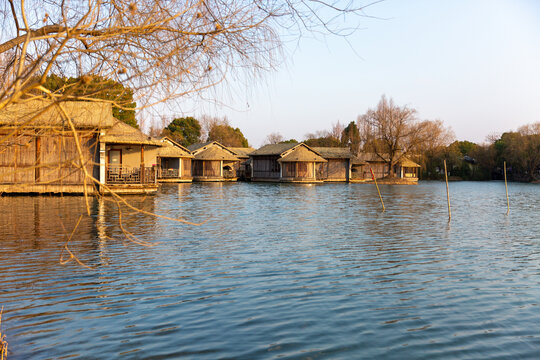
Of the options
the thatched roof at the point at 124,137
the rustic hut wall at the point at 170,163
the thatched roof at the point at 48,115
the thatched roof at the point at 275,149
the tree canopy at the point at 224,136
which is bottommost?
the thatched roof at the point at 48,115

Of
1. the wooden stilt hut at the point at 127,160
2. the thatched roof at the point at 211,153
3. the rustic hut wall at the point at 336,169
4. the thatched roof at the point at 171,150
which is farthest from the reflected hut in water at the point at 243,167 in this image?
the wooden stilt hut at the point at 127,160

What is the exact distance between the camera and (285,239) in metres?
14.4

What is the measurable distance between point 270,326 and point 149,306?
2.15 metres

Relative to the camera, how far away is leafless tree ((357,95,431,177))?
62.9m

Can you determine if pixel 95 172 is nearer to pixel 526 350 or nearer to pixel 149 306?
pixel 149 306

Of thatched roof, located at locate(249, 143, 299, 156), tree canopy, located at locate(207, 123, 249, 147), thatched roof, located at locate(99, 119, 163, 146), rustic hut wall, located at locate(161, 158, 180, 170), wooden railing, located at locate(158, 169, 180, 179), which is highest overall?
tree canopy, located at locate(207, 123, 249, 147)

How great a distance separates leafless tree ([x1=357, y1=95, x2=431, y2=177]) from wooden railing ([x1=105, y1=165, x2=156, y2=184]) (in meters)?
42.2

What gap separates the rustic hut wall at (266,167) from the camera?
62844 millimetres

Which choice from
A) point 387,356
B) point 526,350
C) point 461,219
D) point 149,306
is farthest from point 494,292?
point 461,219

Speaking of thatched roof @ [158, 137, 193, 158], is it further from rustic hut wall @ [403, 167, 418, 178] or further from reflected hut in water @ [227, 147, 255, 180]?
rustic hut wall @ [403, 167, 418, 178]

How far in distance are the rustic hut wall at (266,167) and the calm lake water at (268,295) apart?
47128 millimetres

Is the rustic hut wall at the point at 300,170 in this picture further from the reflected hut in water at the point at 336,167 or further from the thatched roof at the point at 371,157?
the thatched roof at the point at 371,157

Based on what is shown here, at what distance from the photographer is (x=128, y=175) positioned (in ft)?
98.0

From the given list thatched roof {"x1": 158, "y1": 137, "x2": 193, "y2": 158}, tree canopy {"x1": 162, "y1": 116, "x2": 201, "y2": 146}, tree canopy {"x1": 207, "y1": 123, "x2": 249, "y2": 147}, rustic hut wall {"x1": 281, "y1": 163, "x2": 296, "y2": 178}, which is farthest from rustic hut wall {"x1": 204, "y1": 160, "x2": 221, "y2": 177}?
tree canopy {"x1": 207, "y1": 123, "x2": 249, "y2": 147}
